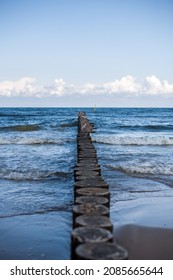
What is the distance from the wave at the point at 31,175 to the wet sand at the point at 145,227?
2649 mm

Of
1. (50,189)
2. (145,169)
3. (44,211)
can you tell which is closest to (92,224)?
(44,211)

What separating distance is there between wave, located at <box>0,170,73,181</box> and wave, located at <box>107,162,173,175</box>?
57.1 inches

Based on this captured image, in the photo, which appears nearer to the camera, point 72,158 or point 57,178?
point 57,178

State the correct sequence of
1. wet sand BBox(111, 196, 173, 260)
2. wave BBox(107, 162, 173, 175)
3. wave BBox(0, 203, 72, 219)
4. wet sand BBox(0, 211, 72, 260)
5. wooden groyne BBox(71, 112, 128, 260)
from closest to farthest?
wooden groyne BBox(71, 112, 128, 260), wet sand BBox(0, 211, 72, 260), wet sand BBox(111, 196, 173, 260), wave BBox(0, 203, 72, 219), wave BBox(107, 162, 173, 175)

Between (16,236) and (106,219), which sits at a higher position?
(106,219)

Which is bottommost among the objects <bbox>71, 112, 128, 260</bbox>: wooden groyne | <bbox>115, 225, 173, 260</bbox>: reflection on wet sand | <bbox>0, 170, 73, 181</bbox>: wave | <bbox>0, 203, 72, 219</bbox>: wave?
<bbox>115, 225, 173, 260</bbox>: reflection on wet sand

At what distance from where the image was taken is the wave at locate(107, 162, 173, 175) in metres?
8.98

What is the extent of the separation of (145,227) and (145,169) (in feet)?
14.4

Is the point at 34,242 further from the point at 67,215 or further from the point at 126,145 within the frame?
the point at 126,145

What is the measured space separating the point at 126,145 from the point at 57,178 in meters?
7.50

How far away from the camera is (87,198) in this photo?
4270 mm

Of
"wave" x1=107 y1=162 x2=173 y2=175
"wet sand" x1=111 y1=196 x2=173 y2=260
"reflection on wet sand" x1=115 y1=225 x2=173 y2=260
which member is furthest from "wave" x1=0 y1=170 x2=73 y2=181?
"reflection on wet sand" x1=115 y1=225 x2=173 y2=260

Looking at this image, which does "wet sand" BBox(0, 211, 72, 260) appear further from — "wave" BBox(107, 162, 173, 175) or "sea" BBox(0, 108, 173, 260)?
"wave" BBox(107, 162, 173, 175)
